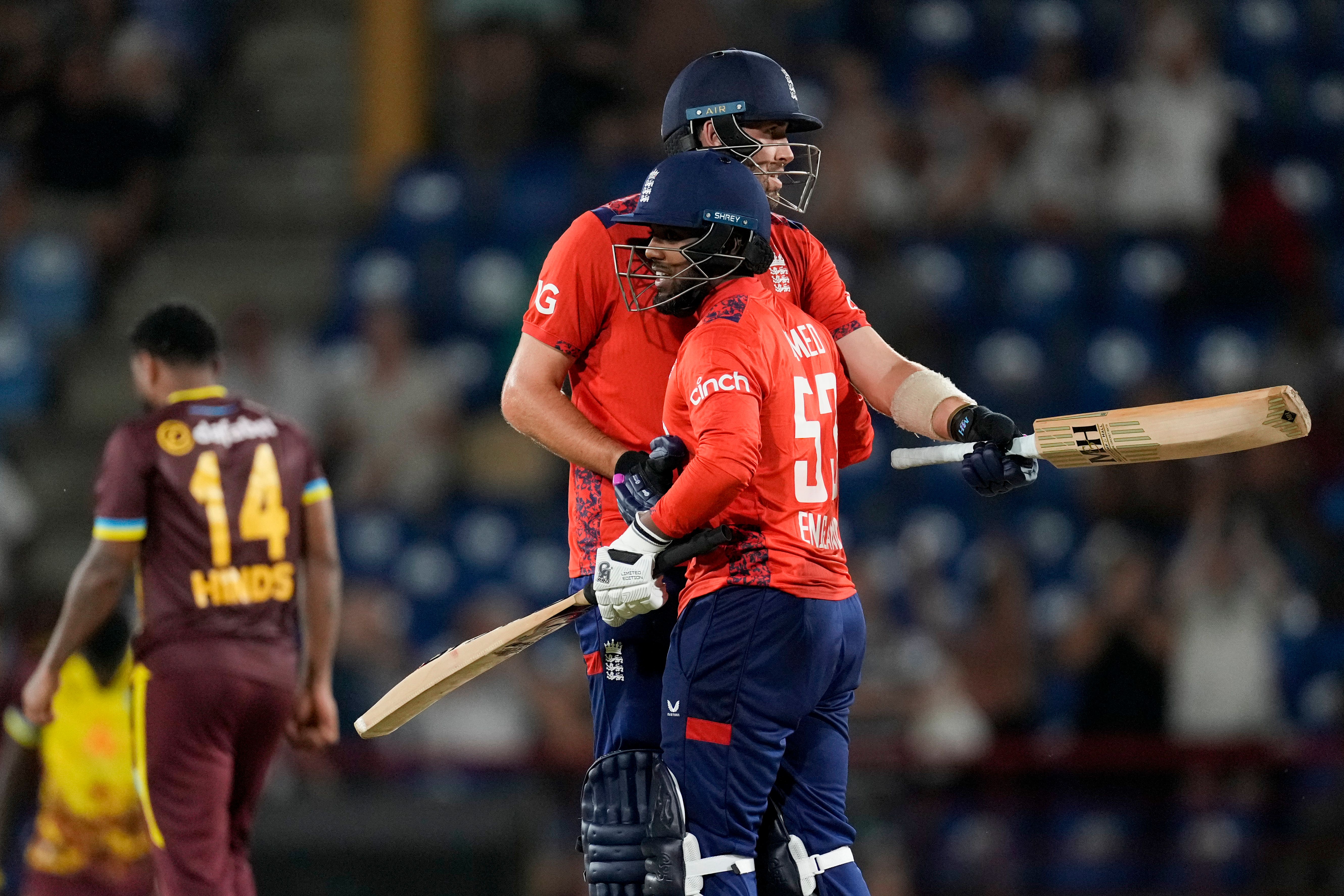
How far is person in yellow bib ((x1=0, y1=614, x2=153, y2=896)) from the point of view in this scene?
20.8 feet

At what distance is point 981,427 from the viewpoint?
452cm

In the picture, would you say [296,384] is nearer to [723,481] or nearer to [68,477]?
[68,477]

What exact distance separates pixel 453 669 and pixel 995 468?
1538 millimetres

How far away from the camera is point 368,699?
28.4 ft

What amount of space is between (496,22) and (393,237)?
158 centimetres

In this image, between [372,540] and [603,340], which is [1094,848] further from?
[603,340]

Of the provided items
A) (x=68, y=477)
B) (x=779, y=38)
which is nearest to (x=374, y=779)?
(x=68, y=477)

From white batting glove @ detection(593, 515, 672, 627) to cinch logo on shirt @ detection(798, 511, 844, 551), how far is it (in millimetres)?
368

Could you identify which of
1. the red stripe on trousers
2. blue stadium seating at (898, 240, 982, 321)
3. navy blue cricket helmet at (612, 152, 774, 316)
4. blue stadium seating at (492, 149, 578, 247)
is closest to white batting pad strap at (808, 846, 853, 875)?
the red stripe on trousers

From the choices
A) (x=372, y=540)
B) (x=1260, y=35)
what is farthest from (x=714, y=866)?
(x=1260, y=35)

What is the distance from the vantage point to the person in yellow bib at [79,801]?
250 inches

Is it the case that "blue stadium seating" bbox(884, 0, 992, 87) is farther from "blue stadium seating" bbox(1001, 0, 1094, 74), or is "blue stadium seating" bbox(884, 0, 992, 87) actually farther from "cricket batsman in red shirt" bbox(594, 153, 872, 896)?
"cricket batsman in red shirt" bbox(594, 153, 872, 896)

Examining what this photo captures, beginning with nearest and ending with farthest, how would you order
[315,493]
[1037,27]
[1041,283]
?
[315,493], [1041,283], [1037,27]

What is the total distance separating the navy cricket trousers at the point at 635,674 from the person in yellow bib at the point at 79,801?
2507 mm
